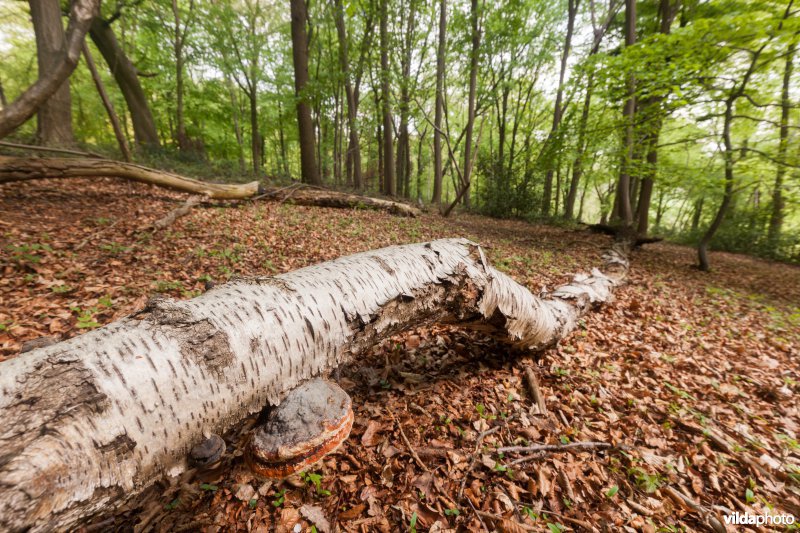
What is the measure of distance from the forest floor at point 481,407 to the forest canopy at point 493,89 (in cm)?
328

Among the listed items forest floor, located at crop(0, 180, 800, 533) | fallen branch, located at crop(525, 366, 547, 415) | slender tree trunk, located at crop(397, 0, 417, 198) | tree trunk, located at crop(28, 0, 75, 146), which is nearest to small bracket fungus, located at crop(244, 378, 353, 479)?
forest floor, located at crop(0, 180, 800, 533)

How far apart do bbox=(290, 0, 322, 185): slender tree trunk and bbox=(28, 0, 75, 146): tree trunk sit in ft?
18.0

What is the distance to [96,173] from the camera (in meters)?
5.67

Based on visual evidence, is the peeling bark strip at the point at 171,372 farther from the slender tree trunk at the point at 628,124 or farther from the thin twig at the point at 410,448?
the slender tree trunk at the point at 628,124

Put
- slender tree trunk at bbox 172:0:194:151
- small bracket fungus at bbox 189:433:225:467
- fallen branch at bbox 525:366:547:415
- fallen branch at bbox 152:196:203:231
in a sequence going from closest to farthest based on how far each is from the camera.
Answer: small bracket fungus at bbox 189:433:225:467 → fallen branch at bbox 525:366:547:415 → fallen branch at bbox 152:196:203:231 → slender tree trunk at bbox 172:0:194:151

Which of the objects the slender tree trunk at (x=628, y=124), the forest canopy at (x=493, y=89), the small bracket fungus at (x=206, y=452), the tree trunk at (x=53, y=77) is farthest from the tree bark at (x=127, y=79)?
the slender tree trunk at (x=628, y=124)

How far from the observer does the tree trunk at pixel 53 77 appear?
3.92m

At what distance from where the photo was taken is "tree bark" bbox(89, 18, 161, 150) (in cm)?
1110

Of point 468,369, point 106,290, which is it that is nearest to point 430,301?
point 468,369

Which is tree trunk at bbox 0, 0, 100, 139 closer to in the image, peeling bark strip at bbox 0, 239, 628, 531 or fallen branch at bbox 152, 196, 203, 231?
fallen branch at bbox 152, 196, 203, 231

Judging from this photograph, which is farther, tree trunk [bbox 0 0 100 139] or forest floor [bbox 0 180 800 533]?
tree trunk [bbox 0 0 100 139]

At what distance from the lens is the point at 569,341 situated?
343cm

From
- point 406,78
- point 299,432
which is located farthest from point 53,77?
point 406,78

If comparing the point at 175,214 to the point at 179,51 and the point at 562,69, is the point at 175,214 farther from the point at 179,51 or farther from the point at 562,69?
the point at 562,69
